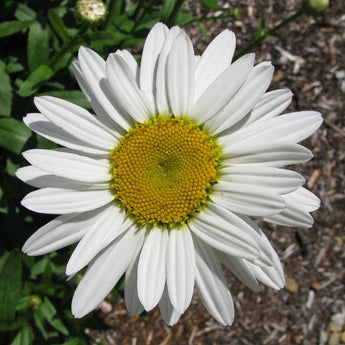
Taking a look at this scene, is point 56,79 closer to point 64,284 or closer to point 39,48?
point 39,48

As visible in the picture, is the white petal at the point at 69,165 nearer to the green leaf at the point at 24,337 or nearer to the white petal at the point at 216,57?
the white petal at the point at 216,57

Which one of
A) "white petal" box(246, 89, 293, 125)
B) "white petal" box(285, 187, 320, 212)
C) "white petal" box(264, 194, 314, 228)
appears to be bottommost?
"white petal" box(285, 187, 320, 212)

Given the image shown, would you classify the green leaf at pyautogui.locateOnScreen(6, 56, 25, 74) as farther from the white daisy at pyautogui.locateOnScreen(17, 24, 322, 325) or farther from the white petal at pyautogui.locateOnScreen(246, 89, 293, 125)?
the white petal at pyautogui.locateOnScreen(246, 89, 293, 125)

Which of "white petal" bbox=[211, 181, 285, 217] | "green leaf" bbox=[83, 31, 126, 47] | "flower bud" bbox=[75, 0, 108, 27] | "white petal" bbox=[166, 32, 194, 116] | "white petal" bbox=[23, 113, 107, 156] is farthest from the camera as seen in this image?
"green leaf" bbox=[83, 31, 126, 47]

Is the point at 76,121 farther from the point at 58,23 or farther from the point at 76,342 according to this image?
the point at 76,342

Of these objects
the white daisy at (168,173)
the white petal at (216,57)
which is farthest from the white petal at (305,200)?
the white petal at (216,57)

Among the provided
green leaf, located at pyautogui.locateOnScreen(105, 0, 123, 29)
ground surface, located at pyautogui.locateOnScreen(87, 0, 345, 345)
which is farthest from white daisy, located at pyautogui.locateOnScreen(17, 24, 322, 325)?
ground surface, located at pyautogui.locateOnScreen(87, 0, 345, 345)
